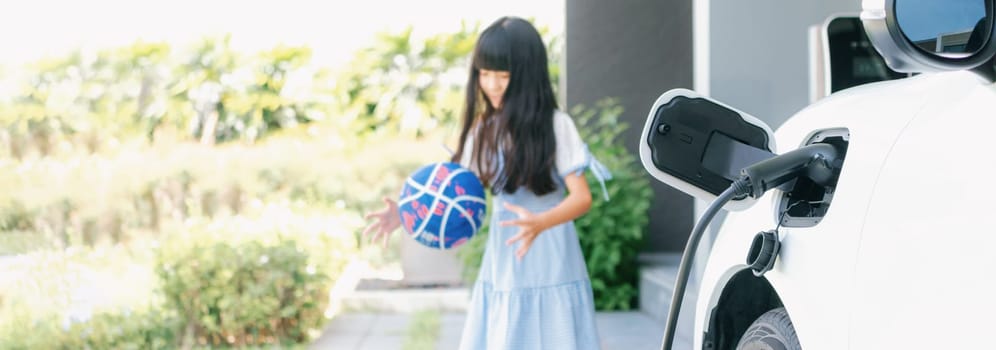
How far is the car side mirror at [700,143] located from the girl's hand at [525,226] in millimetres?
1698

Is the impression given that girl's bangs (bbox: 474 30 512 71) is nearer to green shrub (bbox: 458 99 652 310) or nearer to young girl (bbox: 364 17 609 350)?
young girl (bbox: 364 17 609 350)

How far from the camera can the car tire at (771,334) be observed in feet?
4.83

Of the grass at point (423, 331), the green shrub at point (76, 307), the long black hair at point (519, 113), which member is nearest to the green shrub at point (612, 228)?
the grass at point (423, 331)

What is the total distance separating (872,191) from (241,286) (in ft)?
15.0

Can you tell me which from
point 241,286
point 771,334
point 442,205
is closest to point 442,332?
point 241,286

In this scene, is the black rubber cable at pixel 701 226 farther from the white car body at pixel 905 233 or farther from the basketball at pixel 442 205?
the basketball at pixel 442 205

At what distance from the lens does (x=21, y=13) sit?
11.1 m

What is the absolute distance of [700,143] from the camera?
1.57 metres

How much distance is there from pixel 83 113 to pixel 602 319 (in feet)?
32.3

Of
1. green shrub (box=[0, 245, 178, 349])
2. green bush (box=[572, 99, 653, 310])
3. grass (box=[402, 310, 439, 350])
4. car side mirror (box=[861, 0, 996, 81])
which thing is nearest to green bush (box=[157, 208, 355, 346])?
green shrub (box=[0, 245, 178, 349])

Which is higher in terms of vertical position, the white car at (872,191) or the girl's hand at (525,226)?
the white car at (872,191)

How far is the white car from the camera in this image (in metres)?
1.10

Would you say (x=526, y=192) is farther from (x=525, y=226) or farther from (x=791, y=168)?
(x=791, y=168)

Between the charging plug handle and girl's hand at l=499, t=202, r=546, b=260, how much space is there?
1.85 metres
